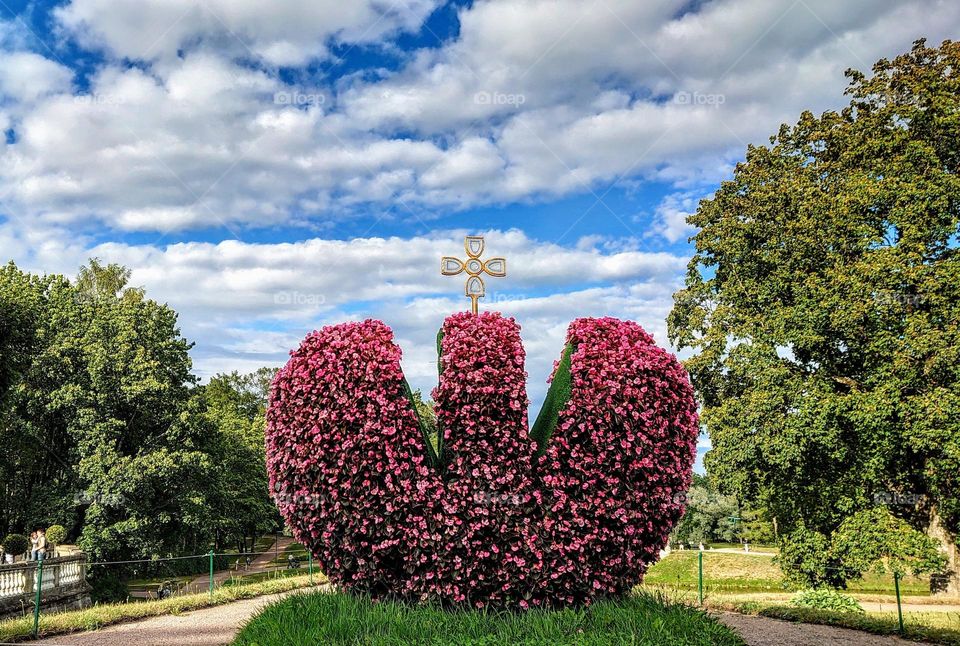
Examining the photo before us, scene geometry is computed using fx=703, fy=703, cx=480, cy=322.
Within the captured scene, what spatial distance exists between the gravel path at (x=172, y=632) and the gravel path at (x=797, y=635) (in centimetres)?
679

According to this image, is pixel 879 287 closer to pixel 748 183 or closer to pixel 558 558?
pixel 748 183

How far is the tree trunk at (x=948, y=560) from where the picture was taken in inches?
685

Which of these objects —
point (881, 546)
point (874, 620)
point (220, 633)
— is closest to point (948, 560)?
point (881, 546)

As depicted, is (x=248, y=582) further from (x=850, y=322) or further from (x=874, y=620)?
(x=850, y=322)

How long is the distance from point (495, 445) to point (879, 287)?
13.4 meters

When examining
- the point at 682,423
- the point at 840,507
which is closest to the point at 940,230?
the point at 840,507

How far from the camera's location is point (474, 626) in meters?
6.25

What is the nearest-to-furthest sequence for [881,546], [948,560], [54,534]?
[881,546], [948,560], [54,534]

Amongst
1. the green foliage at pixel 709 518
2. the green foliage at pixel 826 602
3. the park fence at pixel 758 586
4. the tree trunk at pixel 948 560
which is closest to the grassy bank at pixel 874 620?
the park fence at pixel 758 586

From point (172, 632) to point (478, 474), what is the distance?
6.99 metres

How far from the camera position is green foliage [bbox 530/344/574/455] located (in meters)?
7.18

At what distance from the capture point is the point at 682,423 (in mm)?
7422

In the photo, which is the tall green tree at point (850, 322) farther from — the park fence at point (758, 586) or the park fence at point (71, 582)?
the park fence at point (71, 582)

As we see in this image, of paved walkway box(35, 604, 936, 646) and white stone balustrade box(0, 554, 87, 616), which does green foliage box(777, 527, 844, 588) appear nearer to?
paved walkway box(35, 604, 936, 646)
